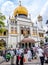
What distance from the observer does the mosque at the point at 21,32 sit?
45.6 metres

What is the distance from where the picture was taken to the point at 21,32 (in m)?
47.8

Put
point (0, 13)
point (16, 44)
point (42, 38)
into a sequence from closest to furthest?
point (0, 13), point (16, 44), point (42, 38)

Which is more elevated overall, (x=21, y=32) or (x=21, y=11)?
(x=21, y=11)

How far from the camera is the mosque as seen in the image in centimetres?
4559

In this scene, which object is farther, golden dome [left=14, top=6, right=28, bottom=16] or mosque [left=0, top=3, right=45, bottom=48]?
golden dome [left=14, top=6, right=28, bottom=16]

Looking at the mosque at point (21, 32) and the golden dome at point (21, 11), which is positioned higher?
the golden dome at point (21, 11)

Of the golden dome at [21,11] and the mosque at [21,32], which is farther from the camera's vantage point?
the golden dome at [21,11]

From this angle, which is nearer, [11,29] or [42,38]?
[11,29]

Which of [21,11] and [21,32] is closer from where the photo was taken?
[21,32]

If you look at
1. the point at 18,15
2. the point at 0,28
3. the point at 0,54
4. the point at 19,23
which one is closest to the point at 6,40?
the point at 19,23

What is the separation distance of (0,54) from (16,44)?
22.0 metres

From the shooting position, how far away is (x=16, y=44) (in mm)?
45656

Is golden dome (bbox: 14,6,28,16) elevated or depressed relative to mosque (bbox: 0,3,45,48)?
elevated

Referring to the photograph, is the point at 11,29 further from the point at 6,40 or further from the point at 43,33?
the point at 43,33
